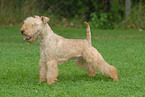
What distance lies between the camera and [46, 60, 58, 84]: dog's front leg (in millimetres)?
5418

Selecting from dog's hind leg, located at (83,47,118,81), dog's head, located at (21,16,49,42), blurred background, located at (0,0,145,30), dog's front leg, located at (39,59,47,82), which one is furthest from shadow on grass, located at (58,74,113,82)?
blurred background, located at (0,0,145,30)

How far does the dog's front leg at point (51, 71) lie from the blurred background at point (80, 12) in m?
10.6

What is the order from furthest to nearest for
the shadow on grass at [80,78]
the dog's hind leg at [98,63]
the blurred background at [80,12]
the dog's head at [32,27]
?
the blurred background at [80,12] → the shadow on grass at [80,78] → the dog's hind leg at [98,63] → the dog's head at [32,27]

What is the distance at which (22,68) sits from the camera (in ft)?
22.7

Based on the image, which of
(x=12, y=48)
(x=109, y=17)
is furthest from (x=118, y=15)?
(x=12, y=48)

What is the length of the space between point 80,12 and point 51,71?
12886mm

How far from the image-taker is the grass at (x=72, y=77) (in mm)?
5008

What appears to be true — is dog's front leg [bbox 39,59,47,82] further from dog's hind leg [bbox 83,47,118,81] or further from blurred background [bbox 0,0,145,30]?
blurred background [bbox 0,0,145,30]

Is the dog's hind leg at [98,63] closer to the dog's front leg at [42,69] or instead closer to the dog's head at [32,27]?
the dog's front leg at [42,69]

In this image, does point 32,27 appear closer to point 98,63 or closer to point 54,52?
point 54,52

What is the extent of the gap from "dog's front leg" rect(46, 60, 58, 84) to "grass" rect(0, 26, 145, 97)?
12 centimetres

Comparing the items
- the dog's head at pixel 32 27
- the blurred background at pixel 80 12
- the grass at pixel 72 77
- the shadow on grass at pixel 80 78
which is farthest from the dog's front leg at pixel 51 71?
the blurred background at pixel 80 12

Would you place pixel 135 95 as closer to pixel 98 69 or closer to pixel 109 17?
pixel 98 69

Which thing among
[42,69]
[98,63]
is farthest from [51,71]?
[98,63]
